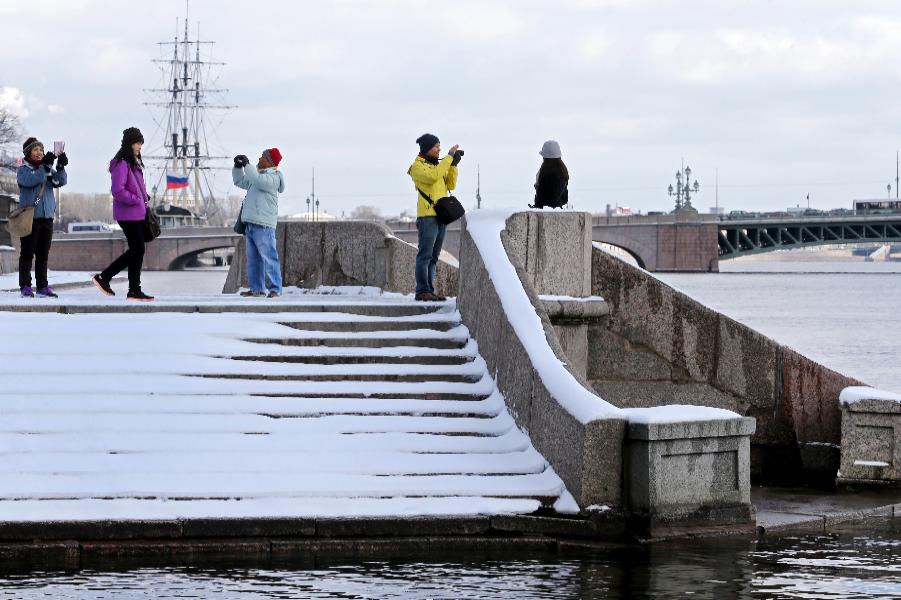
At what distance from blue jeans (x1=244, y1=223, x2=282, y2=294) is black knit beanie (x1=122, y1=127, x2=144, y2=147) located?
1.44 metres

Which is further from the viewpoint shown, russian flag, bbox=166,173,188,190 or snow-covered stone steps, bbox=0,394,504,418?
russian flag, bbox=166,173,188,190

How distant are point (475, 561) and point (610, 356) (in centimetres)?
390

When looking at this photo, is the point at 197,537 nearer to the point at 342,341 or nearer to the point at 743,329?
the point at 342,341

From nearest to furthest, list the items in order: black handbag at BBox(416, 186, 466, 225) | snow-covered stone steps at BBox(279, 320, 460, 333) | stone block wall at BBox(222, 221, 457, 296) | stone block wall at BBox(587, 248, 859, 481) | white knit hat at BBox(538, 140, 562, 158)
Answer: snow-covered stone steps at BBox(279, 320, 460, 333), stone block wall at BBox(587, 248, 859, 481), black handbag at BBox(416, 186, 466, 225), white knit hat at BBox(538, 140, 562, 158), stone block wall at BBox(222, 221, 457, 296)

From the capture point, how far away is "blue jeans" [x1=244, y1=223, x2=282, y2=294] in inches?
509

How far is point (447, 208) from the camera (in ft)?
37.7

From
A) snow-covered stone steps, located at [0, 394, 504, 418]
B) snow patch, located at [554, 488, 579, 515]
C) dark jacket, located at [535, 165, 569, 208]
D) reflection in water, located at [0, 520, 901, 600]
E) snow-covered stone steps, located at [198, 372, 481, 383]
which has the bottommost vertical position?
reflection in water, located at [0, 520, 901, 600]

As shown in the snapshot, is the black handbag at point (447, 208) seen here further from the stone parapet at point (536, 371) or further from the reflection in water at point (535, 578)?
the reflection in water at point (535, 578)

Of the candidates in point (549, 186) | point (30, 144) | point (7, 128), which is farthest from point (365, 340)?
point (7, 128)

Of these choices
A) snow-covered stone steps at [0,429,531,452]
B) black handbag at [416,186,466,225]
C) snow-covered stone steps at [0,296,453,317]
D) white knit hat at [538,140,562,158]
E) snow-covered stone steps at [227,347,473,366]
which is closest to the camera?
snow-covered stone steps at [0,429,531,452]

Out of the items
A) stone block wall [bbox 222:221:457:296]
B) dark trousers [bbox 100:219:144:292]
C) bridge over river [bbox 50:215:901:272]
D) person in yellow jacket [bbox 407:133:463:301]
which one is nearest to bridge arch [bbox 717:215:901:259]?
bridge over river [bbox 50:215:901:272]

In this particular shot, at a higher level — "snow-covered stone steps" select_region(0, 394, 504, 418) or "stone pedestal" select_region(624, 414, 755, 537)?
"snow-covered stone steps" select_region(0, 394, 504, 418)

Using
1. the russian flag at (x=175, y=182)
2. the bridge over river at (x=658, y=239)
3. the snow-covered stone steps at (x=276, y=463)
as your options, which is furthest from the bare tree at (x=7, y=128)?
the snow-covered stone steps at (x=276, y=463)

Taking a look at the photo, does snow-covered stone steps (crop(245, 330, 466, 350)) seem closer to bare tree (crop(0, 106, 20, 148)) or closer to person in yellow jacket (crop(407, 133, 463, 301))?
person in yellow jacket (crop(407, 133, 463, 301))
